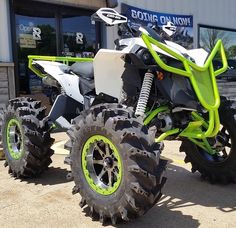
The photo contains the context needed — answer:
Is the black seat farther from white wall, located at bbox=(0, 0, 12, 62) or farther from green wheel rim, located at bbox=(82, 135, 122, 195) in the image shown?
white wall, located at bbox=(0, 0, 12, 62)

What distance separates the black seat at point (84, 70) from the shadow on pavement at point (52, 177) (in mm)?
1277

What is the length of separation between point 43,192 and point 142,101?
1.55 meters

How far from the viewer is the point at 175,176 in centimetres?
491

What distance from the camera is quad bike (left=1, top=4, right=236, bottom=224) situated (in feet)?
10.4

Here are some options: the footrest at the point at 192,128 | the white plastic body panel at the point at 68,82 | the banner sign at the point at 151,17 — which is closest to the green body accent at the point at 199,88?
the footrest at the point at 192,128

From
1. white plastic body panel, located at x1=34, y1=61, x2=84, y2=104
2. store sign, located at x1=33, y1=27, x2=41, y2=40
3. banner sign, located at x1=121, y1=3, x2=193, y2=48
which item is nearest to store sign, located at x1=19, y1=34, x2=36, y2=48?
store sign, located at x1=33, y1=27, x2=41, y2=40

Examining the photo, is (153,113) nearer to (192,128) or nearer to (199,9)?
(192,128)

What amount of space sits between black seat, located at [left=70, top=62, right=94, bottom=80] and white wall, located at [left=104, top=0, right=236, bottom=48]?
5.70m

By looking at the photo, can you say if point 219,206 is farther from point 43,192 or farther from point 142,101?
point 43,192

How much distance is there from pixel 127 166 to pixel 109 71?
1.25 meters

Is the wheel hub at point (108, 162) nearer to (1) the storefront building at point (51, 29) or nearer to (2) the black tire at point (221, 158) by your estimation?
(2) the black tire at point (221, 158)

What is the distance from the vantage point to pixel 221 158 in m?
4.57

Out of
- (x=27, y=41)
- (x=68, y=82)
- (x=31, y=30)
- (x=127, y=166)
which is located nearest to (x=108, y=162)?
(x=127, y=166)

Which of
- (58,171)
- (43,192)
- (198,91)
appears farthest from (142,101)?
(58,171)
